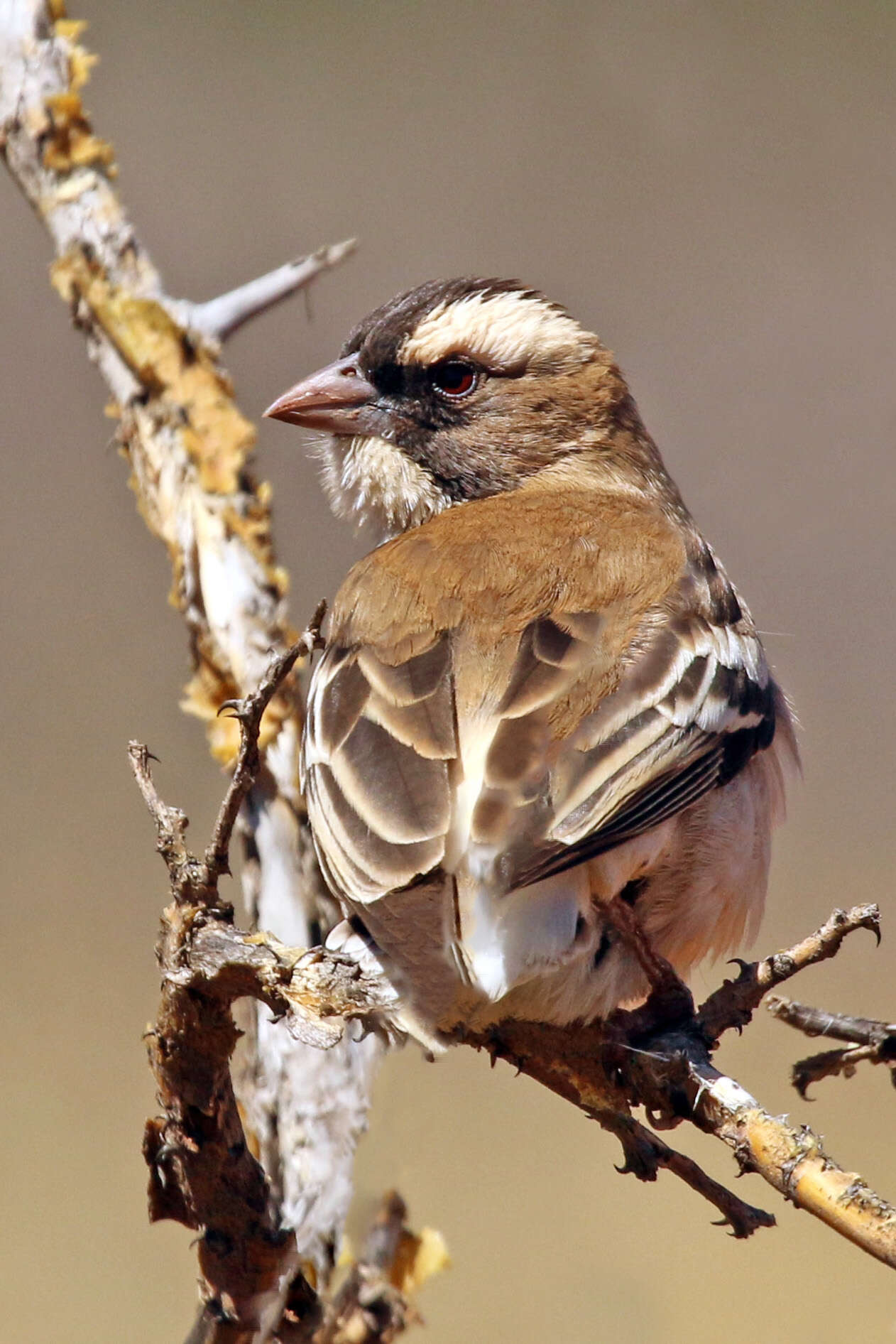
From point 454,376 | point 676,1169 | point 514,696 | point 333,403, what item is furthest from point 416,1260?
point 454,376

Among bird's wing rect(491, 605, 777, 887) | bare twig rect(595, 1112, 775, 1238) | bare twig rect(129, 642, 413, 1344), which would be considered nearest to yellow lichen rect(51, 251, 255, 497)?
bird's wing rect(491, 605, 777, 887)

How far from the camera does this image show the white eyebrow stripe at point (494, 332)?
5.00m

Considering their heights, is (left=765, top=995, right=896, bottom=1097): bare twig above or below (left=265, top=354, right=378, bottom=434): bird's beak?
below

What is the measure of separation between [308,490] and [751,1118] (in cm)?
675

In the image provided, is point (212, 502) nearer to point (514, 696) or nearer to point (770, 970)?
point (514, 696)

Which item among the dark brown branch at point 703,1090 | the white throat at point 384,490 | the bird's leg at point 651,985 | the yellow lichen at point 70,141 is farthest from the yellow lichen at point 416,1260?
the yellow lichen at point 70,141

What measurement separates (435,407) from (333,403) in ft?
1.10

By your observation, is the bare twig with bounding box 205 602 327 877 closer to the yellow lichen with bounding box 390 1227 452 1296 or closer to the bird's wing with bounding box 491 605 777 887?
the bird's wing with bounding box 491 605 777 887

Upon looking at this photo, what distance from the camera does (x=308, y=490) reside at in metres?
9.11

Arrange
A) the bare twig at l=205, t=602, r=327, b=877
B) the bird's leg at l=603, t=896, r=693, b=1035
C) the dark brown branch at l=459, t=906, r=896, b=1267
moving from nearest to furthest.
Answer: the dark brown branch at l=459, t=906, r=896, b=1267, the bare twig at l=205, t=602, r=327, b=877, the bird's leg at l=603, t=896, r=693, b=1035

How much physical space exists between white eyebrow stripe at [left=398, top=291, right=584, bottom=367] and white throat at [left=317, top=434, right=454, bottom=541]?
316mm

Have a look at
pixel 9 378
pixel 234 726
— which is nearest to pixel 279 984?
pixel 234 726

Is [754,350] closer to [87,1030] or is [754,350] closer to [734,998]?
[87,1030]

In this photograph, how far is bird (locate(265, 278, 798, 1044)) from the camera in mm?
3182
